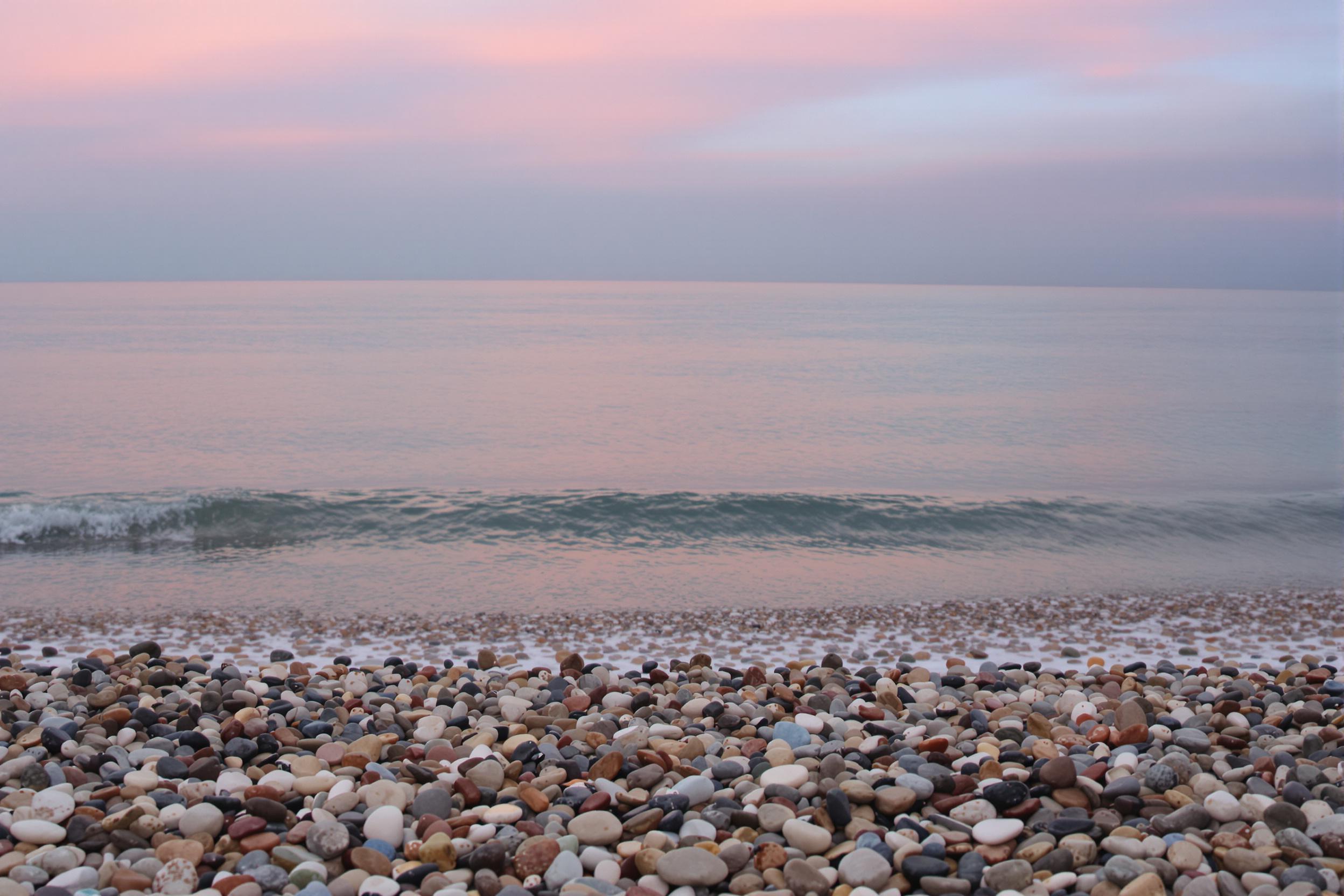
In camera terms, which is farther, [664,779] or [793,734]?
[793,734]

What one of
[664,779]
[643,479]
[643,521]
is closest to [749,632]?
[664,779]

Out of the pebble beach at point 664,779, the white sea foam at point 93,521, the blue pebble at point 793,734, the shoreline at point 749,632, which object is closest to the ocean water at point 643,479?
the white sea foam at point 93,521

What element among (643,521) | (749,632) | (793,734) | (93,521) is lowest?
(749,632)

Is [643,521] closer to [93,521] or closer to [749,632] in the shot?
[749,632]

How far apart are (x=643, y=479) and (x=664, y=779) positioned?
1335 centimetres

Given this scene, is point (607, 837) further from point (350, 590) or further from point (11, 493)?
point (11, 493)

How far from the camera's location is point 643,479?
703 inches

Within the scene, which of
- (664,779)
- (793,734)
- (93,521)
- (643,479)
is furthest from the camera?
(643,479)

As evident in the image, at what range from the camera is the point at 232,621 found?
9617 millimetres

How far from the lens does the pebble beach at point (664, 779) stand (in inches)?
146

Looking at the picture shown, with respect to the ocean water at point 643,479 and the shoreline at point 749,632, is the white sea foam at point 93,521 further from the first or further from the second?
the shoreline at point 749,632

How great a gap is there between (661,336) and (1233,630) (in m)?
51.1

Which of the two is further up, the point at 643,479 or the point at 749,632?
the point at 643,479

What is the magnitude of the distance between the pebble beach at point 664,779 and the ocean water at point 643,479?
164 inches
